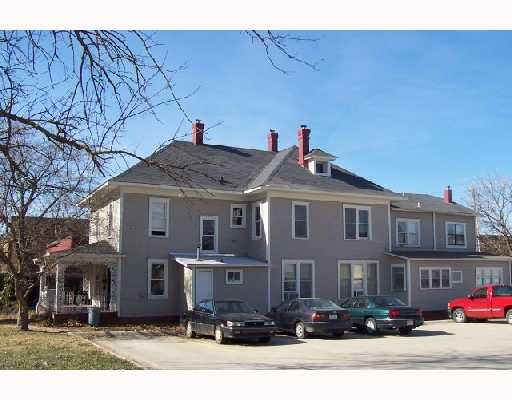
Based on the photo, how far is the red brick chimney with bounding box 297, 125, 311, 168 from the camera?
31375mm

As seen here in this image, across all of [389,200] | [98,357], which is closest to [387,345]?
[98,357]

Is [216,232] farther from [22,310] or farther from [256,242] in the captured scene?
[22,310]

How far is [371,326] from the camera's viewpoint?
2270 centimetres

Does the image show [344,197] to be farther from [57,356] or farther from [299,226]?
[57,356]

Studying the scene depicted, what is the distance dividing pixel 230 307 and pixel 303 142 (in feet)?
44.4

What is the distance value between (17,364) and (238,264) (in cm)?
1455

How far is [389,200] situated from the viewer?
31516mm

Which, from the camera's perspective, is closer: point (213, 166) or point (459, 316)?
point (459, 316)

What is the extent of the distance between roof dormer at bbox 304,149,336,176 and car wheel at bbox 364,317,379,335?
991 centimetres

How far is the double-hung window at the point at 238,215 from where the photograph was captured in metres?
29.3

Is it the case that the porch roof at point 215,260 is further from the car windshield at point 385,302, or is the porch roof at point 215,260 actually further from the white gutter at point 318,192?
the car windshield at point 385,302

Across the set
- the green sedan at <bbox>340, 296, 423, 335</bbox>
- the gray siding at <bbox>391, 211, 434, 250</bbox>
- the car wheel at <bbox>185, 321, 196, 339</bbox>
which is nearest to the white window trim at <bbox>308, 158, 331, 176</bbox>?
the gray siding at <bbox>391, 211, 434, 250</bbox>

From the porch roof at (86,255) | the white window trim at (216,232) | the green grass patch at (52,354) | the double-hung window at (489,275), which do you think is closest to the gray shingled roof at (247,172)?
the white window trim at (216,232)

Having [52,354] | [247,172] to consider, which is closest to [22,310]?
[52,354]
